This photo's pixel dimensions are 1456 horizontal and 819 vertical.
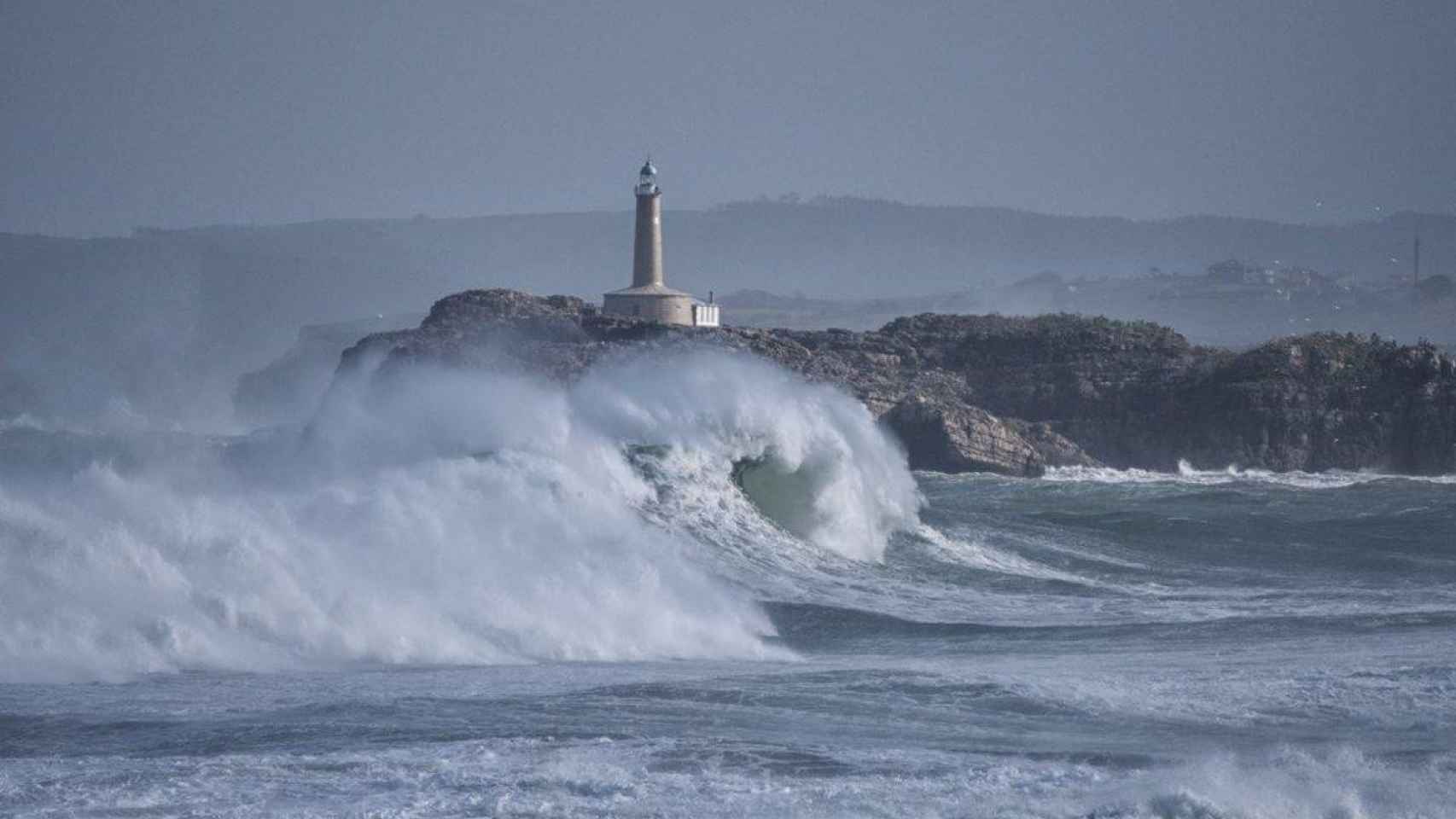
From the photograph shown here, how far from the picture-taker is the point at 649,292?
188 feet

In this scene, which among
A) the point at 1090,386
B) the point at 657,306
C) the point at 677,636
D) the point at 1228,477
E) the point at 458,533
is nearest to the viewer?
the point at 677,636

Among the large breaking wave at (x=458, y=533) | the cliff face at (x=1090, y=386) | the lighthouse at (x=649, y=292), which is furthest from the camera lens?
the lighthouse at (x=649, y=292)

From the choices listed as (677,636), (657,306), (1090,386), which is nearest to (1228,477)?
(1090,386)

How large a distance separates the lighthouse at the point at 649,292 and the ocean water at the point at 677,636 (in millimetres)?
26702

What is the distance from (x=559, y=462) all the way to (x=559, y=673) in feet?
26.7

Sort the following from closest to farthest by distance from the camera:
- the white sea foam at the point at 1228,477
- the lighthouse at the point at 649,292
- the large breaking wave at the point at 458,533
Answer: the large breaking wave at the point at 458,533 → the white sea foam at the point at 1228,477 → the lighthouse at the point at 649,292

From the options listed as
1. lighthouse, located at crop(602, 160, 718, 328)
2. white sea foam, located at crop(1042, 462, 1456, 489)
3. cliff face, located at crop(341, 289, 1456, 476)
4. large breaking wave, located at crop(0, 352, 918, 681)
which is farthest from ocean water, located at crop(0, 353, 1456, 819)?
lighthouse, located at crop(602, 160, 718, 328)

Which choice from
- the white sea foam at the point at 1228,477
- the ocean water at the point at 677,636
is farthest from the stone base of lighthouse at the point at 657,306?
the ocean water at the point at 677,636

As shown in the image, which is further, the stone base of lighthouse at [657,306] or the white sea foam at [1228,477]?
the stone base of lighthouse at [657,306]

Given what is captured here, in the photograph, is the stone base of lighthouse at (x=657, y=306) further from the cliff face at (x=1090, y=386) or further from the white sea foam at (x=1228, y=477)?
the white sea foam at (x=1228, y=477)

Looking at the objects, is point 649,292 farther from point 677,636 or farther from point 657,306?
point 677,636

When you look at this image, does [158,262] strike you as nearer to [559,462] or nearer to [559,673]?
[559,462]

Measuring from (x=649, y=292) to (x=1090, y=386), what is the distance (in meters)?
13.4

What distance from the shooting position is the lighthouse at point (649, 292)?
5625 centimetres
